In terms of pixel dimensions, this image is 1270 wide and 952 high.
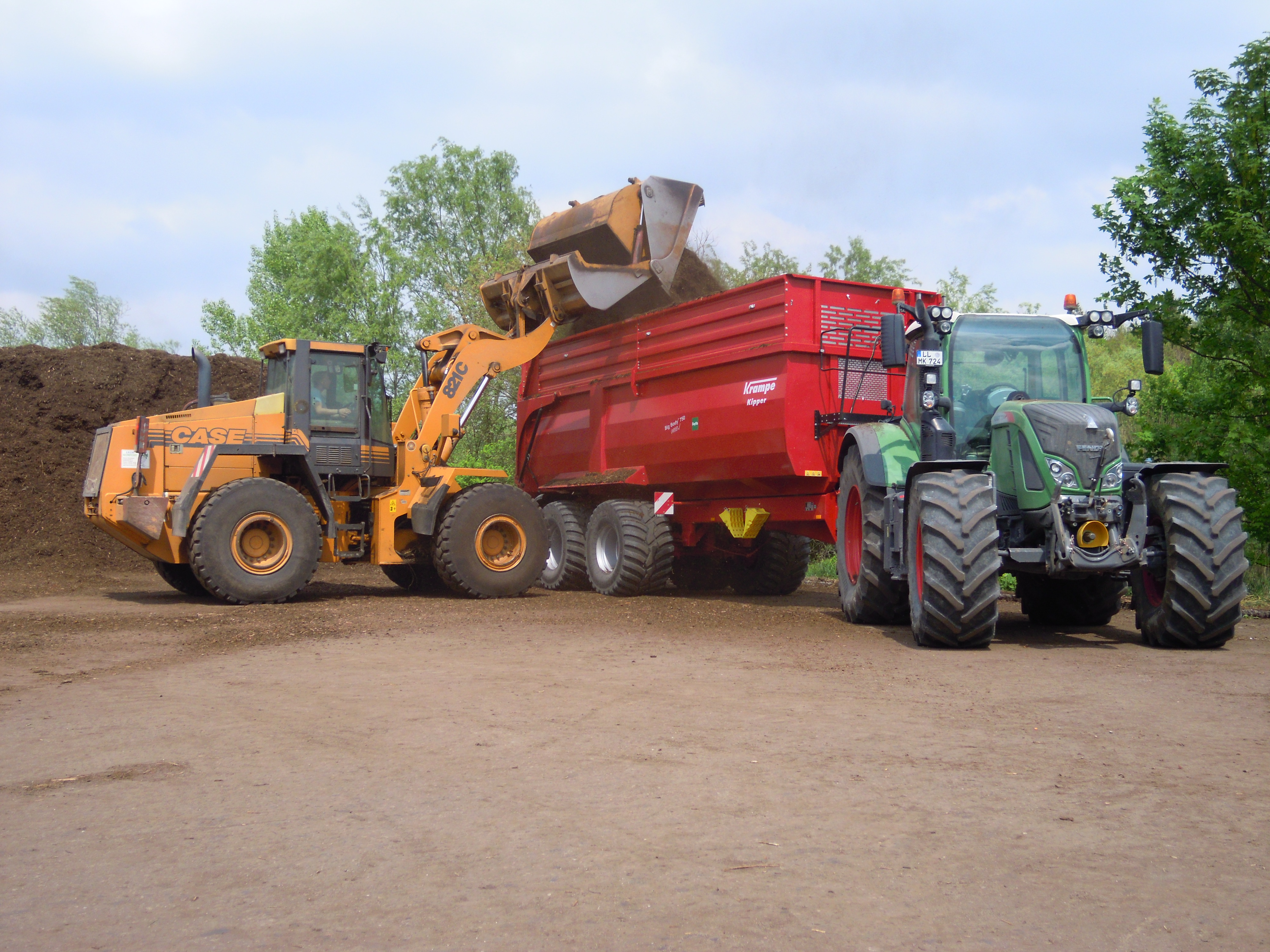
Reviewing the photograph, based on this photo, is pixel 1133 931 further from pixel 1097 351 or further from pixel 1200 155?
pixel 1097 351

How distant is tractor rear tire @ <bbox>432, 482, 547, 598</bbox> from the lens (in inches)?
479

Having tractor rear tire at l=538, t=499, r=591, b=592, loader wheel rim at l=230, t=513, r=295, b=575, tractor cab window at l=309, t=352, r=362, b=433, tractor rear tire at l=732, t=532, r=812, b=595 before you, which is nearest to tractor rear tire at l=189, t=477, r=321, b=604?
loader wheel rim at l=230, t=513, r=295, b=575

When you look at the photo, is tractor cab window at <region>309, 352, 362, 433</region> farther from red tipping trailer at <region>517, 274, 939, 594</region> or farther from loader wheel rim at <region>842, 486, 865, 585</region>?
loader wheel rim at <region>842, 486, 865, 585</region>

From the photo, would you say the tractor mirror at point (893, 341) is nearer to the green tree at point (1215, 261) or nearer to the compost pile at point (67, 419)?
the green tree at point (1215, 261)

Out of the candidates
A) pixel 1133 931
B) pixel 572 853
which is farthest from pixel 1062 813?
pixel 572 853

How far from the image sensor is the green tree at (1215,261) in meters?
10.7

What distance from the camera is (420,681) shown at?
673cm

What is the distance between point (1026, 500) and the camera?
797 cm

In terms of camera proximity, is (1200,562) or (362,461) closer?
(1200,562)

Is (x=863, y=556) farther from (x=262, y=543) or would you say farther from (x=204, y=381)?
(x=204, y=381)

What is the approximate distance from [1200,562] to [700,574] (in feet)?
24.9

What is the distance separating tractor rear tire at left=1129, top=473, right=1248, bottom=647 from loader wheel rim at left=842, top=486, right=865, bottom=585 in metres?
2.55

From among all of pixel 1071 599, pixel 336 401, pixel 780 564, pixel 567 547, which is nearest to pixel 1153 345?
pixel 1071 599

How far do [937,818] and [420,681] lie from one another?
3.70 meters
